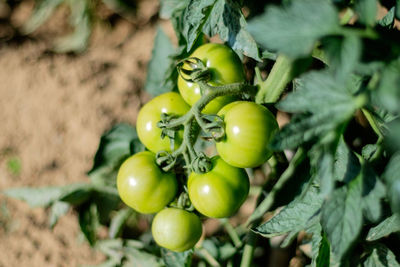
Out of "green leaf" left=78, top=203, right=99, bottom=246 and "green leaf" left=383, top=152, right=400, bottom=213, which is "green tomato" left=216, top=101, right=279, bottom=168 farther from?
"green leaf" left=78, top=203, right=99, bottom=246

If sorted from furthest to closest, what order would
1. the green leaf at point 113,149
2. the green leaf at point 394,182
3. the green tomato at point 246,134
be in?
the green leaf at point 113,149, the green tomato at point 246,134, the green leaf at point 394,182

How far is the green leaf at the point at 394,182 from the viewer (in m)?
0.72

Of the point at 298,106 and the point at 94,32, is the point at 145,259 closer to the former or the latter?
the point at 298,106

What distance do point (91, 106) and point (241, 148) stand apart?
3.88ft

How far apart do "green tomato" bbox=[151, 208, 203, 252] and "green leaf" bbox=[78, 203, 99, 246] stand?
1.43 ft

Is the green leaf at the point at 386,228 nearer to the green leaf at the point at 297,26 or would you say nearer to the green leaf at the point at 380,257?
the green leaf at the point at 380,257

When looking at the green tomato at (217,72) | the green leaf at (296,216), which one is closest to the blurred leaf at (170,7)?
the green tomato at (217,72)

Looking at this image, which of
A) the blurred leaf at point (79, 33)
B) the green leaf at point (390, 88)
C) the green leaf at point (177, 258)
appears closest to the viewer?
the green leaf at point (390, 88)

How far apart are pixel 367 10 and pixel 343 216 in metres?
0.37

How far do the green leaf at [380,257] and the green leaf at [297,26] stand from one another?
2.41ft

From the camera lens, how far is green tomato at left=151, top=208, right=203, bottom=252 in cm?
110

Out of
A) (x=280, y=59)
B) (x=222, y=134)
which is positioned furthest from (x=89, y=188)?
(x=280, y=59)

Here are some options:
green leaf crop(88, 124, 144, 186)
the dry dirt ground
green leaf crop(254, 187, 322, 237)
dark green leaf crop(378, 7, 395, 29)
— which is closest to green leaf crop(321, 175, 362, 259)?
green leaf crop(254, 187, 322, 237)

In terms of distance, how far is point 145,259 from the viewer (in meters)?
1.47
